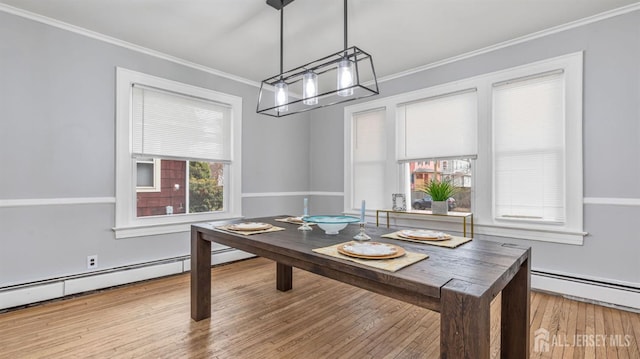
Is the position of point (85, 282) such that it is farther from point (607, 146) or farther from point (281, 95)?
point (607, 146)

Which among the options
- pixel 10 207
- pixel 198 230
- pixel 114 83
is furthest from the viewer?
pixel 114 83

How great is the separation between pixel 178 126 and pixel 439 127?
10.1ft

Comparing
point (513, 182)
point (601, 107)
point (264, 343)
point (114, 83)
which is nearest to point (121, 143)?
point (114, 83)

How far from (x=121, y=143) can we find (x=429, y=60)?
349 cm

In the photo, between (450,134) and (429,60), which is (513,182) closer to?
(450,134)

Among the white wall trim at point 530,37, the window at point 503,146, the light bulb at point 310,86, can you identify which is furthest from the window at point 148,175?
the white wall trim at point 530,37

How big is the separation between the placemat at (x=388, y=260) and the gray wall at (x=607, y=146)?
2.24 meters

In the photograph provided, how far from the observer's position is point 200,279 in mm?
2289

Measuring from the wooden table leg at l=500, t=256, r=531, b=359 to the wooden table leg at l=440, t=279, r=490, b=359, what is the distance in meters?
0.74

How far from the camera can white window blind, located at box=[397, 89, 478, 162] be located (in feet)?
10.9

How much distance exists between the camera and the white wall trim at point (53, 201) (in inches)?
97.0

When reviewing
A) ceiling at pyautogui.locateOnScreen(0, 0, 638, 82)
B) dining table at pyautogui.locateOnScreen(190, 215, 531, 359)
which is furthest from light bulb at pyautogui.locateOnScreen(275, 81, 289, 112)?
dining table at pyautogui.locateOnScreen(190, 215, 531, 359)

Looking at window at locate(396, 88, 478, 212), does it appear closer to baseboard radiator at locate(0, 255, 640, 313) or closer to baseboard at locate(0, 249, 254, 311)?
baseboard radiator at locate(0, 255, 640, 313)

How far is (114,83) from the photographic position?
297 centimetres
